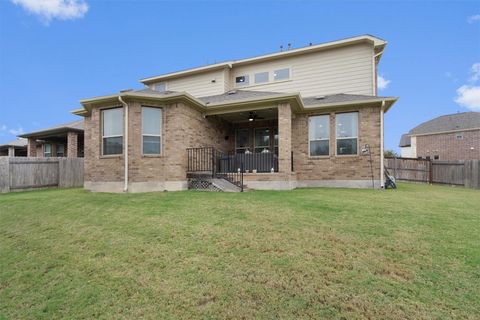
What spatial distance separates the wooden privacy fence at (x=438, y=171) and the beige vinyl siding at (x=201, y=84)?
11.6 m

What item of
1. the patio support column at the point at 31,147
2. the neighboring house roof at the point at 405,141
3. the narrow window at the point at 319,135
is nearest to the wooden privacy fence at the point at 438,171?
the narrow window at the point at 319,135

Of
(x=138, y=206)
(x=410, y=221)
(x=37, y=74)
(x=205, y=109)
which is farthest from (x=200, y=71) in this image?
(x=410, y=221)

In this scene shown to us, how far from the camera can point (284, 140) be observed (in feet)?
31.0

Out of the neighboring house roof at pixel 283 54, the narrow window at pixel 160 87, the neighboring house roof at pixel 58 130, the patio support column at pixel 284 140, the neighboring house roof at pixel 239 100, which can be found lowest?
the patio support column at pixel 284 140

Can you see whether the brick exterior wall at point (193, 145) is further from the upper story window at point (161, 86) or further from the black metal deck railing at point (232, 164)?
the upper story window at point (161, 86)

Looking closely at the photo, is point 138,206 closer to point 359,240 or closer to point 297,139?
point 359,240

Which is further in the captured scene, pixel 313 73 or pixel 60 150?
pixel 60 150

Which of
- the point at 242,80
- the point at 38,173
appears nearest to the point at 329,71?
the point at 242,80

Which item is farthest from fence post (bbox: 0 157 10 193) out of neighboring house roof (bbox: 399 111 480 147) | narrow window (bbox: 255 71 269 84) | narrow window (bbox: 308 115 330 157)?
neighboring house roof (bbox: 399 111 480 147)

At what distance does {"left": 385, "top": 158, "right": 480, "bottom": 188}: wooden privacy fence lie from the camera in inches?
502

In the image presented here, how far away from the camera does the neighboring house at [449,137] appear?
80.9 ft

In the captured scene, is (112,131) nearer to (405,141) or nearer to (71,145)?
(71,145)

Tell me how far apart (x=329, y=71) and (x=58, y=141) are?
20.1 m

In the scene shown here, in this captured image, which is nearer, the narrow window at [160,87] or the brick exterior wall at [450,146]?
the narrow window at [160,87]
